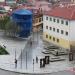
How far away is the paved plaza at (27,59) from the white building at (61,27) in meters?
1.56

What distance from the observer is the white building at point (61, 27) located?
3491 cm

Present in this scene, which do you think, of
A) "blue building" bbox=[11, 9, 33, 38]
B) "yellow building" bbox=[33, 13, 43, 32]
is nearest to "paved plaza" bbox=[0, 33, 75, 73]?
"blue building" bbox=[11, 9, 33, 38]

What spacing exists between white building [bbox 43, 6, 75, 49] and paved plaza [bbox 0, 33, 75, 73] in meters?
1.56

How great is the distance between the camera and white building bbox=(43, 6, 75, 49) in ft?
115

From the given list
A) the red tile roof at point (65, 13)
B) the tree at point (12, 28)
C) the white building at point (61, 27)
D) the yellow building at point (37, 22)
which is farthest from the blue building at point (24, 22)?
the red tile roof at point (65, 13)

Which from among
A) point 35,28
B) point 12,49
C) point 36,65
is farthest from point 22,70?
point 35,28

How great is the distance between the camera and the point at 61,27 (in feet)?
120

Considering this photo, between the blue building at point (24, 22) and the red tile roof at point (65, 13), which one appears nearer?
the red tile roof at point (65, 13)

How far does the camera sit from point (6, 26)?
43344mm

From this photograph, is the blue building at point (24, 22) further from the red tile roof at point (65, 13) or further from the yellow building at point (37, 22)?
the red tile roof at point (65, 13)

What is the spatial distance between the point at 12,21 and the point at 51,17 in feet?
24.4

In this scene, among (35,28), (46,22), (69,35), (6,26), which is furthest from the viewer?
(35,28)

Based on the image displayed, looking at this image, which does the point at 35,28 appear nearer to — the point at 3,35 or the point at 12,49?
the point at 3,35

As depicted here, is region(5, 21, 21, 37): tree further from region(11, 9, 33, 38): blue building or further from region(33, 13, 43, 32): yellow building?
region(33, 13, 43, 32): yellow building
